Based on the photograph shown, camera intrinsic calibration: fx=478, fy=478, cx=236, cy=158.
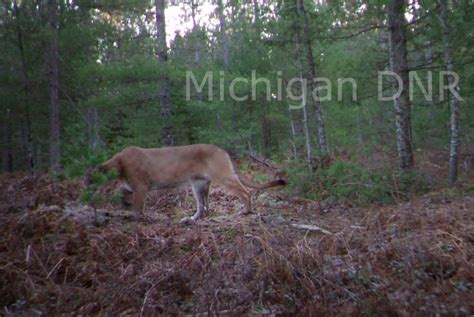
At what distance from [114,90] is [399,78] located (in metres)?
8.24

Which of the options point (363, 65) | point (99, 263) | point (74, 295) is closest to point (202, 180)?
point (99, 263)

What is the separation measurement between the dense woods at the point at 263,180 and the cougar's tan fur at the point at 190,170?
→ 574 millimetres

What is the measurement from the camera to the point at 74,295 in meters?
4.39

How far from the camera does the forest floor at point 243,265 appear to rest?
4.05 metres

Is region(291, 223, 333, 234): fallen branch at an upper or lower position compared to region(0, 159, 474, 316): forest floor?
lower

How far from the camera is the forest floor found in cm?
405

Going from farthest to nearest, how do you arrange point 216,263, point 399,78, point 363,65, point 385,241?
point 363,65, point 399,78, point 385,241, point 216,263

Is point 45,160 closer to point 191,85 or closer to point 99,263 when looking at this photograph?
point 191,85

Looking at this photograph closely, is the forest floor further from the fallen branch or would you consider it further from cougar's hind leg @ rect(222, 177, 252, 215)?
cougar's hind leg @ rect(222, 177, 252, 215)

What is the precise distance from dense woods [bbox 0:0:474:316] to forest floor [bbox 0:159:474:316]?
0.02 meters

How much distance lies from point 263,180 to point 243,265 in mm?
6006

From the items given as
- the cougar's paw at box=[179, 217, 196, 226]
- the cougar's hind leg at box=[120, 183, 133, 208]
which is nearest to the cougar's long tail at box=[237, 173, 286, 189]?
the cougar's paw at box=[179, 217, 196, 226]

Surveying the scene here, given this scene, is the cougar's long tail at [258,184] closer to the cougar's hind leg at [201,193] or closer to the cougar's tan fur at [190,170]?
the cougar's tan fur at [190,170]

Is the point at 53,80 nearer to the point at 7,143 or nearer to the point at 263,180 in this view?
the point at 263,180
